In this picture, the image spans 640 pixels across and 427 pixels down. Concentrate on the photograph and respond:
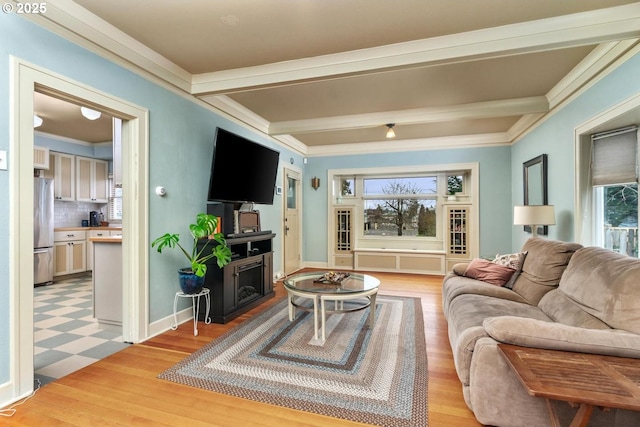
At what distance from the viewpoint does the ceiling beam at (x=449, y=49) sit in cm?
216

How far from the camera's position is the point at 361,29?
2.37 metres

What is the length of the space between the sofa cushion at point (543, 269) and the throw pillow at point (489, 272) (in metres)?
0.14

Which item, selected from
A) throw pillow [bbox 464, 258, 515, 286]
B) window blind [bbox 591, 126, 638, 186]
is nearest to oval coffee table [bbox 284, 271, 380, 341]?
throw pillow [bbox 464, 258, 515, 286]

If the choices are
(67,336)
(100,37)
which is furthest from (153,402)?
(100,37)

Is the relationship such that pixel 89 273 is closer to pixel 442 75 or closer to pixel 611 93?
pixel 442 75

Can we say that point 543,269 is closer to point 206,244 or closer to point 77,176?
point 206,244

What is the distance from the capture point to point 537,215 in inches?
134

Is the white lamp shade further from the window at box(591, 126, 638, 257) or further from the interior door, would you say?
the interior door

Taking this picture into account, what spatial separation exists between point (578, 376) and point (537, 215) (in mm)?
2702

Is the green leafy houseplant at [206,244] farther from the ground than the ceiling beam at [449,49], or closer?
closer

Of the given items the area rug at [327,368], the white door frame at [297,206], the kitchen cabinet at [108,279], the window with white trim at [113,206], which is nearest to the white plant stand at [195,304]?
the area rug at [327,368]

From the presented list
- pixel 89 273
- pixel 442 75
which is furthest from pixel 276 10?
pixel 89 273

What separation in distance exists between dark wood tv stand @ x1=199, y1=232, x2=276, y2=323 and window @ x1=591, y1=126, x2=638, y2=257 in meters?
3.64

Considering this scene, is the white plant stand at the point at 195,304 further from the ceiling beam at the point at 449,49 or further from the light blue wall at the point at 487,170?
the light blue wall at the point at 487,170
